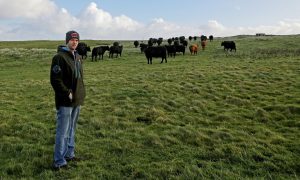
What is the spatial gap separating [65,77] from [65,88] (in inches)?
9.6

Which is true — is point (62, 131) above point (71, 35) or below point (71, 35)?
below

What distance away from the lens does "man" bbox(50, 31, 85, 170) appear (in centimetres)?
658

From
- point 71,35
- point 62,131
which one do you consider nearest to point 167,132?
point 62,131

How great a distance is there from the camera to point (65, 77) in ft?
22.1

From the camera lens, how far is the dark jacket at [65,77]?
655cm

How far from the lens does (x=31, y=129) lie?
970cm

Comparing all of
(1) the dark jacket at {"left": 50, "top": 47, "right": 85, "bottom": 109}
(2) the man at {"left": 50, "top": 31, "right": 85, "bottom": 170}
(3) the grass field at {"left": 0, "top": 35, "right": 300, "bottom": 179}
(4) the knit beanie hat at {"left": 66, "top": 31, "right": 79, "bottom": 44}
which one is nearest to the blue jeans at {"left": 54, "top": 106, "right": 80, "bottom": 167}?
(2) the man at {"left": 50, "top": 31, "right": 85, "bottom": 170}

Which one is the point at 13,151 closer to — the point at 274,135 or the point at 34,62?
the point at 274,135

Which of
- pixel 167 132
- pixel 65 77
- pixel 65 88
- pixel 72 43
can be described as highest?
pixel 72 43

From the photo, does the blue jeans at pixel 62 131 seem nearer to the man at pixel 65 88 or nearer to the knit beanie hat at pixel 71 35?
the man at pixel 65 88

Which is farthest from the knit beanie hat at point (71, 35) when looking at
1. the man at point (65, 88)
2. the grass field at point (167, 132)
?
the grass field at point (167, 132)

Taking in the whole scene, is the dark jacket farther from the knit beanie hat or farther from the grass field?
the grass field

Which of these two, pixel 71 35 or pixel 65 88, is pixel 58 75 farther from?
pixel 71 35

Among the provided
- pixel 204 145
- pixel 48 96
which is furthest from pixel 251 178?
pixel 48 96
